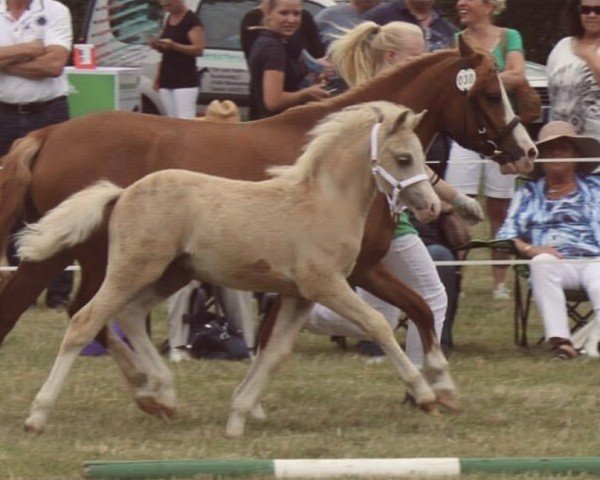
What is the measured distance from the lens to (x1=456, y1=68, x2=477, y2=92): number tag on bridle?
26.3 ft

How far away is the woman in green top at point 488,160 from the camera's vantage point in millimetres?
10234

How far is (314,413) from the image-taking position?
7.63 m

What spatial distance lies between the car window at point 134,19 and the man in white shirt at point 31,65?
6180mm

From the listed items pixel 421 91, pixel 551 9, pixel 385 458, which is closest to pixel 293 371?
pixel 421 91

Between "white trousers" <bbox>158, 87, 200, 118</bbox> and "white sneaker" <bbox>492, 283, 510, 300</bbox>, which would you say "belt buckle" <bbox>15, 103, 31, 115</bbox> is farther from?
"white sneaker" <bbox>492, 283, 510, 300</bbox>

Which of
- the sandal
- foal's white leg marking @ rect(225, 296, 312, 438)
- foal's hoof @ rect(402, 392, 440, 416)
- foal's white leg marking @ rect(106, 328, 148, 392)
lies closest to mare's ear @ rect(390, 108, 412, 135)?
foal's white leg marking @ rect(225, 296, 312, 438)

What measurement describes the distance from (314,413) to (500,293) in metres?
4.36

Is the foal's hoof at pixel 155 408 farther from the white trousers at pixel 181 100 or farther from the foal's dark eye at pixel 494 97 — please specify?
the white trousers at pixel 181 100

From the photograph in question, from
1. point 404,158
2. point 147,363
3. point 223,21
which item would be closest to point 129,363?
point 147,363

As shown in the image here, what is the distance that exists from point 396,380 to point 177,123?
5.87 feet

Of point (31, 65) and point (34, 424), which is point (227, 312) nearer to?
point (31, 65)

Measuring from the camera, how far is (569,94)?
34.4ft

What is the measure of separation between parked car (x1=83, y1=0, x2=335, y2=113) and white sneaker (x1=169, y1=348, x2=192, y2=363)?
5574 millimetres

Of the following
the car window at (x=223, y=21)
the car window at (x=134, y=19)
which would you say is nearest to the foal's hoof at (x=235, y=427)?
the car window at (x=223, y=21)
